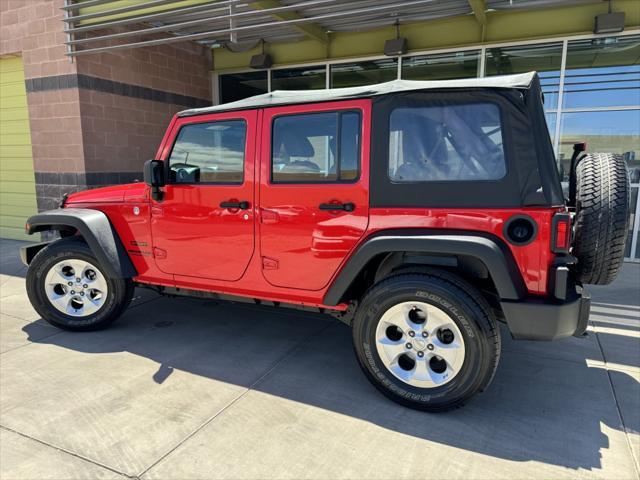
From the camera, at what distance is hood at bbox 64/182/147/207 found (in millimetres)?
3661

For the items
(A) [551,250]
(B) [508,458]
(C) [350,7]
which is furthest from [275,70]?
(B) [508,458]

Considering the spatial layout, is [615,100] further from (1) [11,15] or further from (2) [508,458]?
(1) [11,15]

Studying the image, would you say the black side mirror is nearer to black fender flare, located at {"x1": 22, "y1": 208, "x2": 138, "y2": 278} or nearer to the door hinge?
black fender flare, located at {"x1": 22, "y1": 208, "x2": 138, "y2": 278}

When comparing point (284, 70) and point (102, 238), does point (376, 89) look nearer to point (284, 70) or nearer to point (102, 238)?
point (102, 238)

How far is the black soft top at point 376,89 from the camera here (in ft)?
8.29

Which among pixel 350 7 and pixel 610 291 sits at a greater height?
pixel 350 7

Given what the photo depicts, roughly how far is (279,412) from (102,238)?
2.14 m

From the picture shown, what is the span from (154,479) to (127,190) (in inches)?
95.2

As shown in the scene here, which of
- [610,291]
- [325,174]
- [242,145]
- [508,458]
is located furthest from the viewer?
[610,291]

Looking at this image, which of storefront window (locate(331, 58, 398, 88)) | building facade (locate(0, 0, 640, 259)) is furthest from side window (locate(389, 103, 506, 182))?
storefront window (locate(331, 58, 398, 88))

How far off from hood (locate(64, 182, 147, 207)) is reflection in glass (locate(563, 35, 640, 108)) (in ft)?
21.7

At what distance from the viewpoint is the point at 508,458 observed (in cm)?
231

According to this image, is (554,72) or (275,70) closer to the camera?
(554,72)

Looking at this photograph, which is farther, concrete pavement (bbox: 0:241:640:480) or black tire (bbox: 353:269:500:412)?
black tire (bbox: 353:269:500:412)
